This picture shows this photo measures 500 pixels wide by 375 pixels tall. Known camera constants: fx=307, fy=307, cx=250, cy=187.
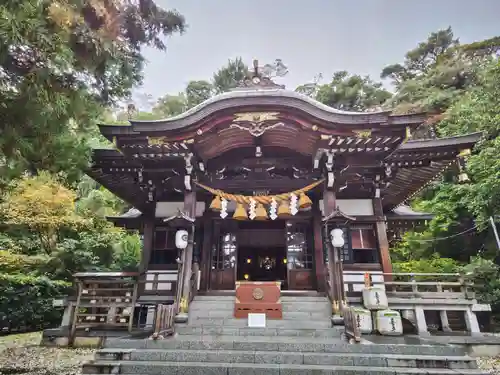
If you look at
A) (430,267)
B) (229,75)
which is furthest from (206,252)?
(229,75)

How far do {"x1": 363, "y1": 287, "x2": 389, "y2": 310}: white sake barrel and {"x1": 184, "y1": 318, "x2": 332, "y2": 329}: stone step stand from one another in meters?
1.24

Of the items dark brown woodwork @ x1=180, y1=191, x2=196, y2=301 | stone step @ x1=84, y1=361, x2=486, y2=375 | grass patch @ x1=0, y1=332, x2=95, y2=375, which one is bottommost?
grass patch @ x1=0, y1=332, x2=95, y2=375

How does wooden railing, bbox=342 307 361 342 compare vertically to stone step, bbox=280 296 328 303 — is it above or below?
below

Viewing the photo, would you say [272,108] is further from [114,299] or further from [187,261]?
[114,299]

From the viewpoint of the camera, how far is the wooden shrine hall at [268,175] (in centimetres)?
737

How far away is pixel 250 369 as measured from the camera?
16.0 feet

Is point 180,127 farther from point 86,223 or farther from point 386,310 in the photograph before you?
point 386,310

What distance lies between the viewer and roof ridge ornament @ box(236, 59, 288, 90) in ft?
29.3

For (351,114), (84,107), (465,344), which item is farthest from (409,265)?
(84,107)

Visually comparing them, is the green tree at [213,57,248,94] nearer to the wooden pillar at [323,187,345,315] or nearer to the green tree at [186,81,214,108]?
the green tree at [186,81,214,108]

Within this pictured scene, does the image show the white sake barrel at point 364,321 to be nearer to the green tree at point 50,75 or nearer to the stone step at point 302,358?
the stone step at point 302,358

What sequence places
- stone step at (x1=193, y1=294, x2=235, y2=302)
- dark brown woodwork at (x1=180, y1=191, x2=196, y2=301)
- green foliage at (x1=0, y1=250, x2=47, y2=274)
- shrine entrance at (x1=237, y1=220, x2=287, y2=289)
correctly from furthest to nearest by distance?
shrine entrance at (x1=237, y1=220, x2=287, y2=289), green foliage at (x1=0, y1=250, x2=47, y2=274), stone step at (x1=193, y1=294, x2=235, y2=302), dark brown woodwork at (x1=180, y1=191, x2=196, y2=301)

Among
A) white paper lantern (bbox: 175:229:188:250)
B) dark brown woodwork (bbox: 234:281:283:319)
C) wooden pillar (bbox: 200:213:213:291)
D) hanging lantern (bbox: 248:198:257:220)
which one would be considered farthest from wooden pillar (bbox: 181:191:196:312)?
wooden pillar (bbox: 200:213:213:291)

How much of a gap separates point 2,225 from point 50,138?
483cm
